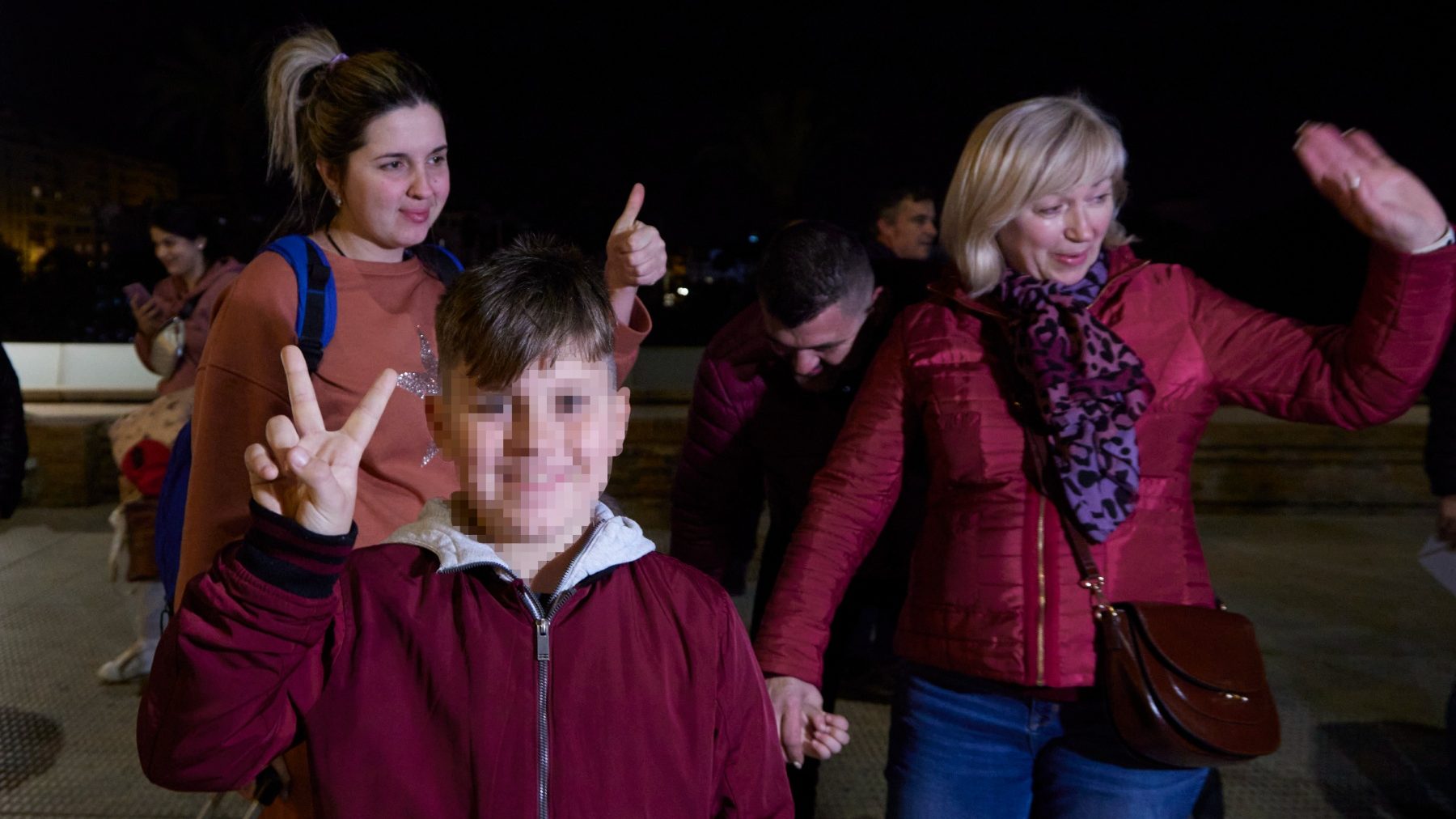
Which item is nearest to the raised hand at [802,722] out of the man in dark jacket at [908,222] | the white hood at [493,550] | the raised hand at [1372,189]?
the white hood at [493,550]

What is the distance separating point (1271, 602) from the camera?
206 inches

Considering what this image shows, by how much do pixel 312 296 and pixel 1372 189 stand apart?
5.49 ft

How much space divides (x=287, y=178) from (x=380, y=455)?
858 millimetres

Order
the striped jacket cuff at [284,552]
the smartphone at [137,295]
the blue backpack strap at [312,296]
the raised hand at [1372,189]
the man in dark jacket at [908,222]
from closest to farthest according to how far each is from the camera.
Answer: the striped jacket cuff at [284,552] < the raised hand at [1372,189] < the blue backpack strap at [312,296] < the smartphone at [137,295] < the man in dark jacket at [908,222]

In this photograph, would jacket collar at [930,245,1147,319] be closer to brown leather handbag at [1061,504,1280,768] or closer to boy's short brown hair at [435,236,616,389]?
brown leather handbag at [1061,504,1280,768]

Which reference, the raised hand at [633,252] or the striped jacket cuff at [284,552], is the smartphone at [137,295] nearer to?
the raised hand at [633,252]

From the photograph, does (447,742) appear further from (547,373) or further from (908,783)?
(908,783)

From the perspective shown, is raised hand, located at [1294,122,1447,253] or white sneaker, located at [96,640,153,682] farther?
white sneaker, located at [96,640,153,682]

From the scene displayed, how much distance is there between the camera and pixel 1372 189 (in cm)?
155

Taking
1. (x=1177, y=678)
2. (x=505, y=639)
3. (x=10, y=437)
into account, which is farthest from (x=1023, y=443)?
(x=10, y=437)

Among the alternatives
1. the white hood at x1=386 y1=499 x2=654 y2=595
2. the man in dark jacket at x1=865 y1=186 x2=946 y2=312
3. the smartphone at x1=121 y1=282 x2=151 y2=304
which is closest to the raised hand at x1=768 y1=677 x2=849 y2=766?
the white hood at x1=386 y1=499 x2=654 y2=595

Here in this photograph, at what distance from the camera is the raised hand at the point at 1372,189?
60.7 inches

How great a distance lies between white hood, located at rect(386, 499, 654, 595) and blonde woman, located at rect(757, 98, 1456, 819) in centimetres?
64

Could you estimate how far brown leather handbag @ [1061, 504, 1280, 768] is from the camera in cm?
161
